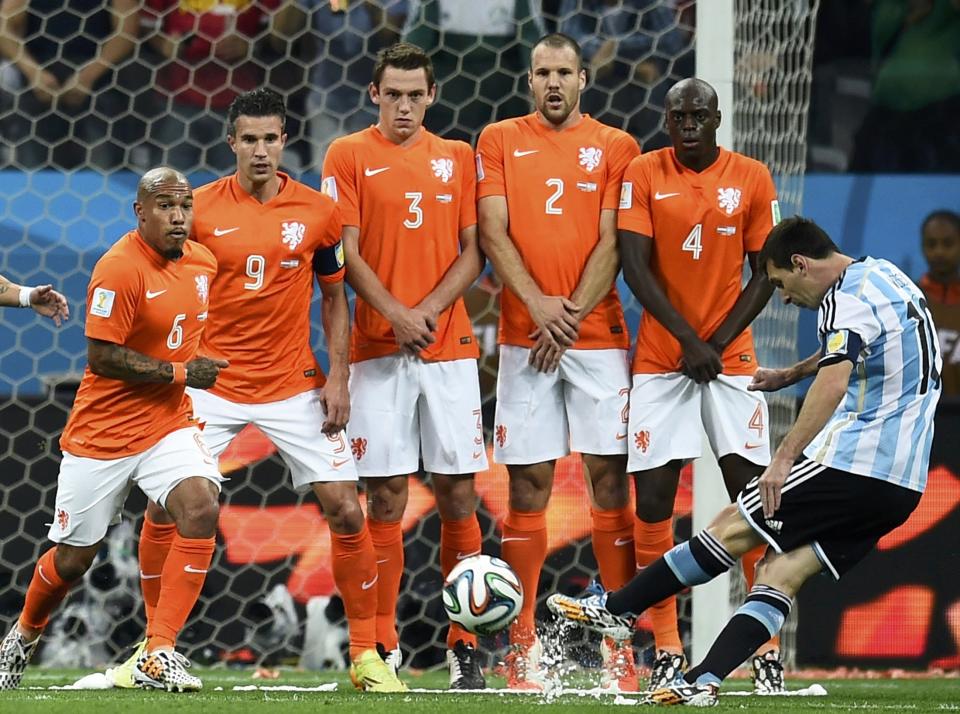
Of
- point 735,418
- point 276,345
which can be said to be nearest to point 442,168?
→ point 276,345

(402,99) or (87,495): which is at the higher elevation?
(402,99)

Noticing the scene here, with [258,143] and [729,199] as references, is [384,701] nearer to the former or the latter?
[258,143]

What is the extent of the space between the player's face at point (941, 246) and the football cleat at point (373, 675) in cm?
383

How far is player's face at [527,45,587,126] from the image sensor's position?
574 centimetres

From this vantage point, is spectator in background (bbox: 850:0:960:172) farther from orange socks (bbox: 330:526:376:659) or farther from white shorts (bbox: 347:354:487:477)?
orange socks (bbox: 330:526:376:659)

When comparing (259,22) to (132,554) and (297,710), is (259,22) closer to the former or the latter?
(132,554)

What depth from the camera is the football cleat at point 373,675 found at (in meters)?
5.51

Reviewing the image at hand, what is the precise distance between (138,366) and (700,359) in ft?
6.17

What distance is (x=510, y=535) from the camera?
230 inches

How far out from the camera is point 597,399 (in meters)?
5.74

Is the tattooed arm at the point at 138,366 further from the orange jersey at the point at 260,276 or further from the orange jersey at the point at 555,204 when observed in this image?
the orange jersey at the point at 555,204

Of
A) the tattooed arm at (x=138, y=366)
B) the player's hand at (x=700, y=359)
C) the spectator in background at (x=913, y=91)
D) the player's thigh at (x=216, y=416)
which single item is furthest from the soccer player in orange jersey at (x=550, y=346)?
the spectator in background at (x=913, y=91)

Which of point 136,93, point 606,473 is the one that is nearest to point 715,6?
point 606,473

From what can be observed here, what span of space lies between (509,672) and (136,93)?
3892 millimetres
